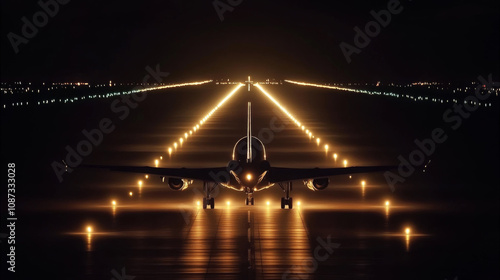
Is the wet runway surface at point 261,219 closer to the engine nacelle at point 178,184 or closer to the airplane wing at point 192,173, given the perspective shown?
the engine nacelle at point 178,184

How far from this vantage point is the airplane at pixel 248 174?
5228cm

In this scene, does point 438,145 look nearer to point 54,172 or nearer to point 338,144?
point 338,144

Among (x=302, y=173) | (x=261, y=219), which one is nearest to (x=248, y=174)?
(x=261, y=219)

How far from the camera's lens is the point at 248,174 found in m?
51.9

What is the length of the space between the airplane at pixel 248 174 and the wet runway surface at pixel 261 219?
3.84 feet

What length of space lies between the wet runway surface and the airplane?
1.17 meters

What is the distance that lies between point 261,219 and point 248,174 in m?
2.75

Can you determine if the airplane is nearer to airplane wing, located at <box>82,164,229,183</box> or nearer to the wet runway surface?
airplane wing, located at <box>82,164,229,183</box>

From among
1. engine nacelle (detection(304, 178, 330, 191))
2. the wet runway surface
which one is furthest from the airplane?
the wet runway surface

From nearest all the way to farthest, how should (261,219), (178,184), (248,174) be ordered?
(261,219)
(248,174)
(178,184)

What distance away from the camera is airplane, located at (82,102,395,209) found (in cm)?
5228

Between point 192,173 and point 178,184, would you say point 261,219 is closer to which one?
point 192,173

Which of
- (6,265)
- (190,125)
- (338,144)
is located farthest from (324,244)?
(190,125)

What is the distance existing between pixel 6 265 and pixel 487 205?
2795 cm
